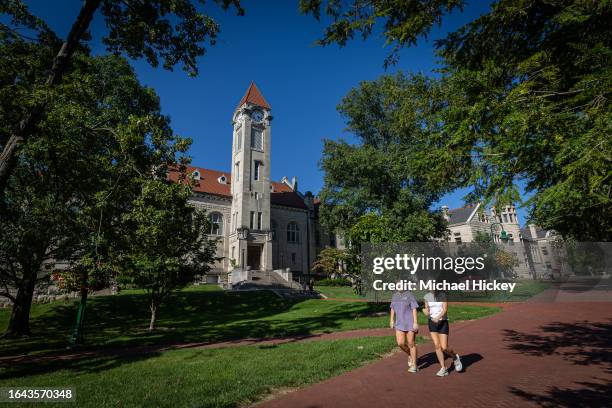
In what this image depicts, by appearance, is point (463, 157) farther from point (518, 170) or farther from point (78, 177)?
point (78, 177)

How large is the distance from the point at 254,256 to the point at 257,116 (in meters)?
17.2

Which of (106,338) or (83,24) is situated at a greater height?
(83,24)

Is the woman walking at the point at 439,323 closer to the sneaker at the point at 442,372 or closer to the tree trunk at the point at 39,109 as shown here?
the sneaker at the point at 442,372

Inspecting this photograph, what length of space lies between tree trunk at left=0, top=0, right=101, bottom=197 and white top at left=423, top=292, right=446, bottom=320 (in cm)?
916

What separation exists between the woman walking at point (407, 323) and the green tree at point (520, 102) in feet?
8.32

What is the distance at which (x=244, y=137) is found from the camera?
39031 mm

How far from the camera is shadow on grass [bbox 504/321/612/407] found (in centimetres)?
525

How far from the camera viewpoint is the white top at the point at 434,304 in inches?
267

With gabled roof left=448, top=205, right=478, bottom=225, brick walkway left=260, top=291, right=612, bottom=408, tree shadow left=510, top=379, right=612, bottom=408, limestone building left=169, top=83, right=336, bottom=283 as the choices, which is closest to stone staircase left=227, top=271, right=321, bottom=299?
limestone building left=169, top=83, right=336, bottom=283

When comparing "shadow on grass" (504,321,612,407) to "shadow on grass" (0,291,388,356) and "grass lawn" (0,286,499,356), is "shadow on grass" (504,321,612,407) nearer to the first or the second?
"grass lawn" (0,286,499,356)

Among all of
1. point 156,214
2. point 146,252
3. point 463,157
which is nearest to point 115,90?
point 146,252

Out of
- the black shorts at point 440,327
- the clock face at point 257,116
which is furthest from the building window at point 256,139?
the black shorts at point 440,327

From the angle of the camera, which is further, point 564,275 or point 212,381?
point 564,275

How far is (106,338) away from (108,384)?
767 cm
